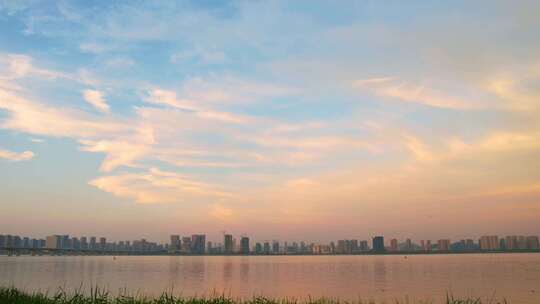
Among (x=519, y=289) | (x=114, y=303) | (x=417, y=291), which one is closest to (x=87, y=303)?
(x=114, y=303)

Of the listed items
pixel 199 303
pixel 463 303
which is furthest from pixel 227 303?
pixel 463 303

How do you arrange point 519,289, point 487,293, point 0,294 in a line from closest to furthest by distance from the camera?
1. point 0,294
2. point 487,293
3. point 519,289

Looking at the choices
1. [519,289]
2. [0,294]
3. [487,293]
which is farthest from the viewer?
[519,289]

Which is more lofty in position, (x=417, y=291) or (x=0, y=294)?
(x=0, y=294)

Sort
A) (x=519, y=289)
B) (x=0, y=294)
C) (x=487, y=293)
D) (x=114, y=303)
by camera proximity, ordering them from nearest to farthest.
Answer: (x=114, y=303)
(x=0, y=294)
(x=487, y=293)
(x=519, y=289)

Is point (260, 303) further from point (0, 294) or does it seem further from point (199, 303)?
point (0, 294)

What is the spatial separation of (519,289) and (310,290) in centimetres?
2847

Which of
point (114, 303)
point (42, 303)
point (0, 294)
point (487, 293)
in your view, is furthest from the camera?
point (487, 293)

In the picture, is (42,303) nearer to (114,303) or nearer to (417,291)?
(114,303)

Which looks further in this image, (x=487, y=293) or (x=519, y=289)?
(x=519, y=289)

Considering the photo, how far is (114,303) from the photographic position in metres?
21.8

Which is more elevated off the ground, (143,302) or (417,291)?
(143,302)

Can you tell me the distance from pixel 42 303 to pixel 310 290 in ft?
152

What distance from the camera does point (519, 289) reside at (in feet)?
202
